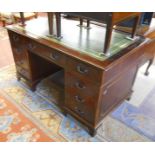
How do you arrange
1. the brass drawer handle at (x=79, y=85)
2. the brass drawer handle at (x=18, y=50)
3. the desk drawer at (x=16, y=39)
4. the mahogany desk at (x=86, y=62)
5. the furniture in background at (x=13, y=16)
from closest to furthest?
1. the mahogany desk at (x=86, y=62)
2. the brass drawer handle at (x=79, y=85)
3. the desk drawer at (x=16, y=39)
4. the brass drawer handle at (x=18, y=50)
5. the furniture in background at (x=13, y=16)

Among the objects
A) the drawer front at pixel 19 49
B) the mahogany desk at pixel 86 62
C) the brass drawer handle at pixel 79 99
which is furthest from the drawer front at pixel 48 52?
the brass drawer handle at pixel 79 99

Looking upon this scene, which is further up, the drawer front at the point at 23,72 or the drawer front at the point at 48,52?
the drawer front at the point at 48,52

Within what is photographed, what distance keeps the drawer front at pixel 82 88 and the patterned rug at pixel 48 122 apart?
373mm

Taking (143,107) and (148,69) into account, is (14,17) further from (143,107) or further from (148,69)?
(143,107)

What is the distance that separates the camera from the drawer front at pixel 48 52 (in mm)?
1381

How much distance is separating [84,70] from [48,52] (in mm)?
411

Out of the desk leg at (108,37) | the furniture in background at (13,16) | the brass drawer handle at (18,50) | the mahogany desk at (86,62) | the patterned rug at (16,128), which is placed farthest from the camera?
the furniture in background at (13,16)

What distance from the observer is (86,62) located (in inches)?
46.1

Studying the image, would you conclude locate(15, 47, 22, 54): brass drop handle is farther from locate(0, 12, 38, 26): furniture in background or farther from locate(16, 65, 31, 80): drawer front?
locate(0, 12, 38, 26): furniture in background

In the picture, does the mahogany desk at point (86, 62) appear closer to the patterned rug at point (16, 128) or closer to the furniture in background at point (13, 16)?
the patterned rug at point (16, 128)

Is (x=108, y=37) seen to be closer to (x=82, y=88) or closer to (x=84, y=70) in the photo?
(x=84, y=70)

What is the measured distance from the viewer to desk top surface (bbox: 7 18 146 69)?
1243 mm

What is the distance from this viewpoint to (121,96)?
1.71 metres
